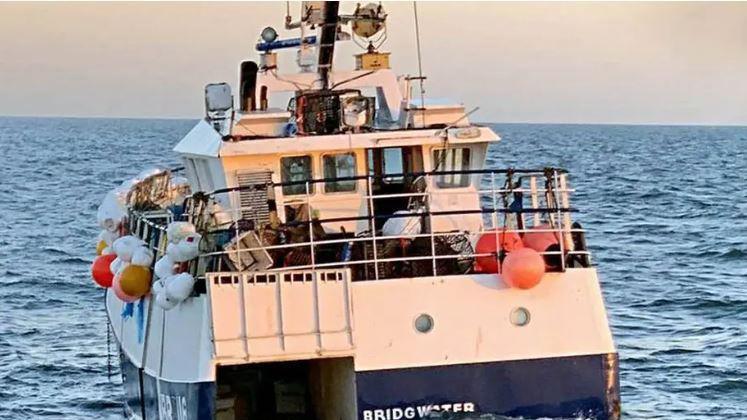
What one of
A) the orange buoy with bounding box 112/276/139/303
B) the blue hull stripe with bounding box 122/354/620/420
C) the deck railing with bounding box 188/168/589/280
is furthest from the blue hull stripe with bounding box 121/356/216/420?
the deck railing with bounding box 188/168/589/280

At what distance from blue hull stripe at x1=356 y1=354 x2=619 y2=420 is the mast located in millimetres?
4467

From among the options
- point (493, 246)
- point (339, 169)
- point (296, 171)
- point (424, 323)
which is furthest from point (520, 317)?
point (296, 171)

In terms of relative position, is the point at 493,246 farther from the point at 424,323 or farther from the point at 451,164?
the point at 451,164

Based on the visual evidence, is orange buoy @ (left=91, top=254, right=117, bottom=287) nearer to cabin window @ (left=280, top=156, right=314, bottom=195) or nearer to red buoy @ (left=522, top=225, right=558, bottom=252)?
cabin window @ (left=280, top=156, right=314, bottom=195)

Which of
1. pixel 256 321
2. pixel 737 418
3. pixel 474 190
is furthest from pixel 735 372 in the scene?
pixel 256 321

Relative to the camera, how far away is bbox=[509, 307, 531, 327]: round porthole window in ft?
43.4

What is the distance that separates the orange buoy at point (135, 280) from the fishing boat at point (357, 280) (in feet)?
0.05

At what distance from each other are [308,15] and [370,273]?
4056 mm

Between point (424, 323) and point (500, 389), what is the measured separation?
0.91 metres

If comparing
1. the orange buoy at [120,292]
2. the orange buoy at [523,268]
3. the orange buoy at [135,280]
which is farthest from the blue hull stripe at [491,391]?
the orange buoy at [120,292]

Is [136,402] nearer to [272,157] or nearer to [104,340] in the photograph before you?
[272,157]

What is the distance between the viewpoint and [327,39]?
1617 centimetres

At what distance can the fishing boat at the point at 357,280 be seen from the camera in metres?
12.9

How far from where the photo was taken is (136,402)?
56.7 feet
